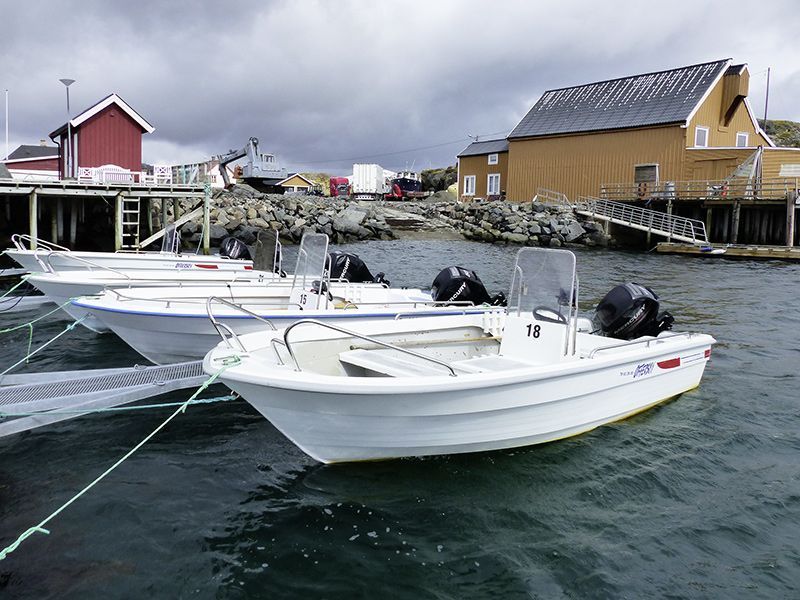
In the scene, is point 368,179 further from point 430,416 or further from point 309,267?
point 430,416

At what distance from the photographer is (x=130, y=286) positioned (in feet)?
38.5

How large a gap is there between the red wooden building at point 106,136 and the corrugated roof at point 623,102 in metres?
24.7

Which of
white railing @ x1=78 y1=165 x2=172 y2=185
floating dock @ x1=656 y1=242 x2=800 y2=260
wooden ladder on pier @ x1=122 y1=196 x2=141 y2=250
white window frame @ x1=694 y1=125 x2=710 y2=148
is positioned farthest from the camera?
white window frame @ x1=694 y1=125 x2=710 y2=148

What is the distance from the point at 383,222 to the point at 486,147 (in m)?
13.6

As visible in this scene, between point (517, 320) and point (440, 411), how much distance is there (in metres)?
1.92

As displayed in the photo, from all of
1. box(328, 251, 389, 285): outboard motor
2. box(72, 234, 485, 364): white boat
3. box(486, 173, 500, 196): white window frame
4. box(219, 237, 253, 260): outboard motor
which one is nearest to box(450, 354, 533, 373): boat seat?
box(72, 234, 485, 364): white boat

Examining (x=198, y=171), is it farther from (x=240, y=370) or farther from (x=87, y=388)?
(x=240, y=370)

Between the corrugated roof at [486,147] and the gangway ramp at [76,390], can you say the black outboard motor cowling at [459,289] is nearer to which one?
the gangway ramp at [76,390]

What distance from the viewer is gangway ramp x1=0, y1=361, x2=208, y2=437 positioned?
6.42m

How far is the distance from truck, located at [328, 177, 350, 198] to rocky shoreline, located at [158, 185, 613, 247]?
3132cm

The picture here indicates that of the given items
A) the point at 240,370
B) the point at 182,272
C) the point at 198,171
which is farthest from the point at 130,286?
the point at 198,171

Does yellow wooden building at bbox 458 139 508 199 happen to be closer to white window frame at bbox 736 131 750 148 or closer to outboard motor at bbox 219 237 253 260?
white window frame at bbox 736 131 750 148

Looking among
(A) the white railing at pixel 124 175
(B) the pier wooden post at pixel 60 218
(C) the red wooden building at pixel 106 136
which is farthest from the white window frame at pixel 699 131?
(B) the pier wooden post at pixel 60 218

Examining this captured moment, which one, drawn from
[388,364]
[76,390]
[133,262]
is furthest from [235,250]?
[388,364]
